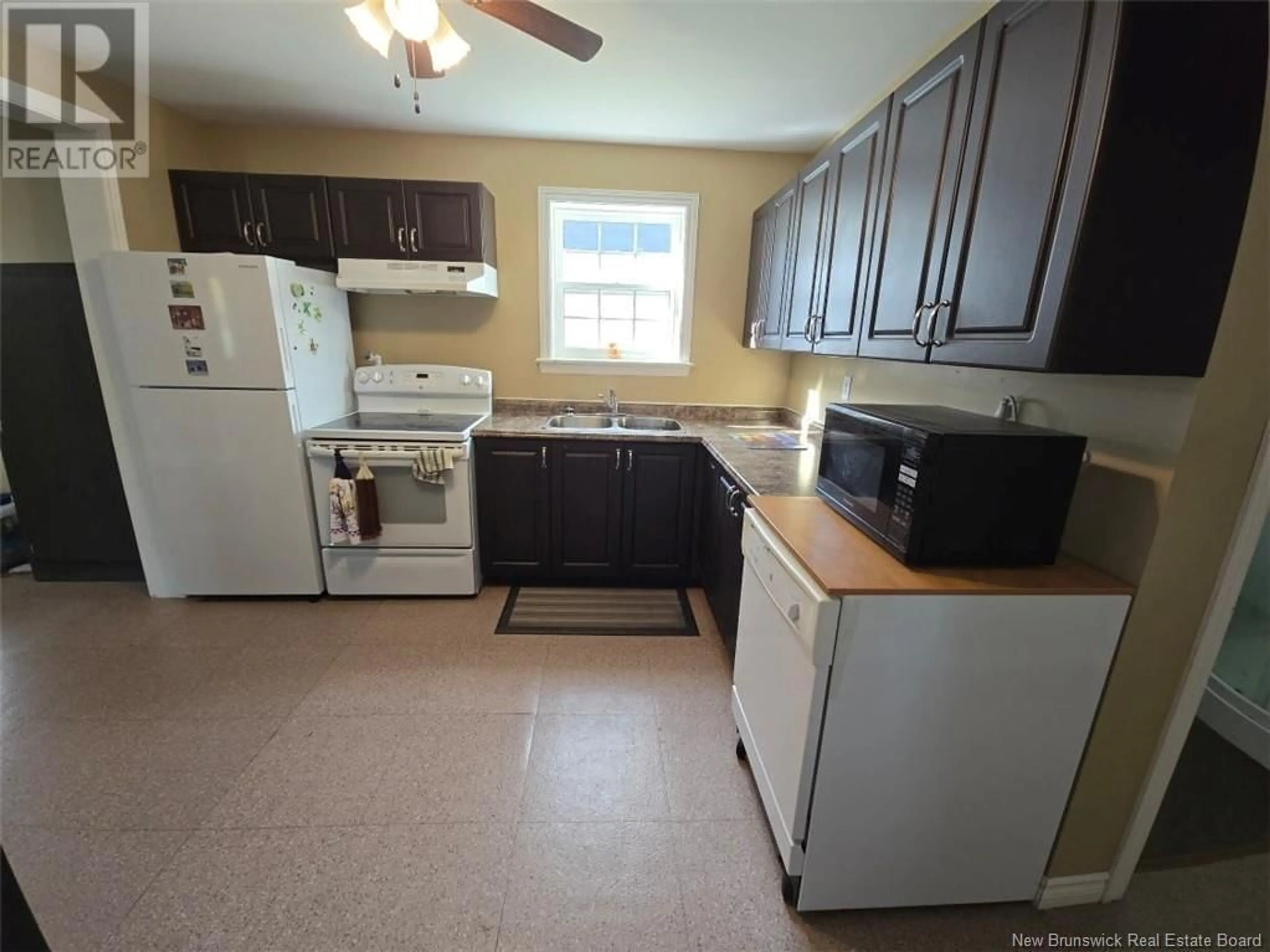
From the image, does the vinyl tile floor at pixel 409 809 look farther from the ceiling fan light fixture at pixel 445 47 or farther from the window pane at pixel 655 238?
the window pane at pixel 655 238

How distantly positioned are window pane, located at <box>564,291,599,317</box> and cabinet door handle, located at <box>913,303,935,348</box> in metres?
2.24

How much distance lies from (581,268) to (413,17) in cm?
204

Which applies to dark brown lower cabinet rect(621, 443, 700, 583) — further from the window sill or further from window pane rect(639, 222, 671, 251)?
window pane rect(639, 222, 671, 251)

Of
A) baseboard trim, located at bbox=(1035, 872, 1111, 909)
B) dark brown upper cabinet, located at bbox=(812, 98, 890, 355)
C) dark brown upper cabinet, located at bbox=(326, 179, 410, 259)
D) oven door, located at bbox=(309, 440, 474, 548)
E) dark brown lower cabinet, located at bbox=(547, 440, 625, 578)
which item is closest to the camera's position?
baseboard trim, located at bbox=(1035, 872, 1111, 909)

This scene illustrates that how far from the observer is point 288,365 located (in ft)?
8.09

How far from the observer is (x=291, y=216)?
270cm

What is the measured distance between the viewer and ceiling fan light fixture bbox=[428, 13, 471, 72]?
1.38 meters

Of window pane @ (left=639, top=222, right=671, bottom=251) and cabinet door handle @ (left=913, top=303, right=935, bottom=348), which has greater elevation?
window pane @ (left=639, top=222, right=671, bottom=251)

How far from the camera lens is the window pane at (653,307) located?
3.34 meters

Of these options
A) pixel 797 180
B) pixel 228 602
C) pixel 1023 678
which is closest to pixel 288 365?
pixel 228 602

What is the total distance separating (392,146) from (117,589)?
2955 millimetres

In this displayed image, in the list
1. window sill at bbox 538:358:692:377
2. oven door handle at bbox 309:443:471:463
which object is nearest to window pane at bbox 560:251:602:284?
window sill at bbox 538:358:692:377

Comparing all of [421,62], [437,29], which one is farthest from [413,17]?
[421,62]

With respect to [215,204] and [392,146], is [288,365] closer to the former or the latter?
[215,204]
